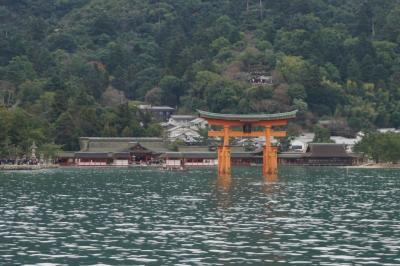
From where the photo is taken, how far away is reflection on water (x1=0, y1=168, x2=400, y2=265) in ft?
93.3

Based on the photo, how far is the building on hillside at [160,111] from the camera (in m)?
128

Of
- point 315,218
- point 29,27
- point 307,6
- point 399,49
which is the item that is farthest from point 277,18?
point 315,218

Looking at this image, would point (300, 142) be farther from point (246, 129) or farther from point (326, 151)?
point (246, 129)

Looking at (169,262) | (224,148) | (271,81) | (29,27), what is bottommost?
(169,262)

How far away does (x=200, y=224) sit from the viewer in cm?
3612

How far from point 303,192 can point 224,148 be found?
1027 inches

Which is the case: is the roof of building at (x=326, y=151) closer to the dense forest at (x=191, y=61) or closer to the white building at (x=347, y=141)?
the white building at (x=347, y=141)

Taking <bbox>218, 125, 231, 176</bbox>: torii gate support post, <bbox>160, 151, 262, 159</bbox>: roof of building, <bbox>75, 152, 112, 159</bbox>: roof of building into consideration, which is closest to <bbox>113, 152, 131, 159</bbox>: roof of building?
<bbox>75, 152, 112, 159</bbox>: roof of building

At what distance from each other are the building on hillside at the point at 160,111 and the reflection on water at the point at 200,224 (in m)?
68.0

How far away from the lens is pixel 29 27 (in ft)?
486

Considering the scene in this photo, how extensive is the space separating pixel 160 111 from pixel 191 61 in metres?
9.04

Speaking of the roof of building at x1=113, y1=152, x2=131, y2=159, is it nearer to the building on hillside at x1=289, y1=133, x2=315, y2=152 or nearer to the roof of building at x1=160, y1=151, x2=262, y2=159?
the roof of building at x1=160, y1=151, x2=262, y2=159

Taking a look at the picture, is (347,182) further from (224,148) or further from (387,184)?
(224,148)

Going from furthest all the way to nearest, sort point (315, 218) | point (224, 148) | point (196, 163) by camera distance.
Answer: point (196, 163) → point (224, 148) → point (315, 218)
